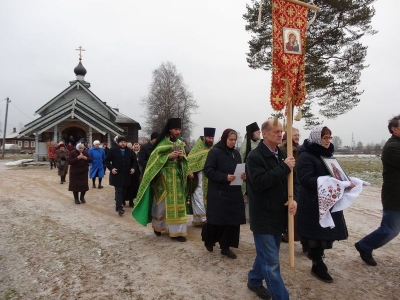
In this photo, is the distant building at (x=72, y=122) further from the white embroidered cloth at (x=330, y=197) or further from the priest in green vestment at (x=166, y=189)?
the white embroidered cloth at (x=330, y=197)

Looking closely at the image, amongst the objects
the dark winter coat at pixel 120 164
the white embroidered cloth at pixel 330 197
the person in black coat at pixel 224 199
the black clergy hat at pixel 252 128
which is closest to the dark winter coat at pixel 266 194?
the white embroidered cloth at pixel 330 197

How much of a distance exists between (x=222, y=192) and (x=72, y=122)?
21759 mm

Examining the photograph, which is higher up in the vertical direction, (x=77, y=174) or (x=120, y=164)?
(x=120, y=164)

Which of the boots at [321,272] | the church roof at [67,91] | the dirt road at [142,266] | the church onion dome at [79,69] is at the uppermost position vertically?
the church onion dome at [79,69]

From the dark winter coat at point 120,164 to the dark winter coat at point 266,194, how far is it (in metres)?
5.01

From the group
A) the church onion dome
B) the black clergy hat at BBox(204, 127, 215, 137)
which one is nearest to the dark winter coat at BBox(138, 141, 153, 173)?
the black clergy hat at BBox(204, 127, 215, 137)

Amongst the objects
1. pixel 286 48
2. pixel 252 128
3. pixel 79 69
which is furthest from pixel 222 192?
pixel 79 69

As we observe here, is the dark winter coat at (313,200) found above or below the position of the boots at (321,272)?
above

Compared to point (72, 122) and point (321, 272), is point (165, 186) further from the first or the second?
point (72, 122)

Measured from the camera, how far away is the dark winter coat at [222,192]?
4.39 meters

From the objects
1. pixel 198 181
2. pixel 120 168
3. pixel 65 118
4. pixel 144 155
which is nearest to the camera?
pixel 198 181

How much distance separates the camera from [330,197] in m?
3.37

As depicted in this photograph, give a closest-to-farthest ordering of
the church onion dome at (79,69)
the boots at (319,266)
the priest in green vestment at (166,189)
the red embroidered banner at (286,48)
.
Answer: the red embroidered banner at (286,48) → the boots at (319,266) → the priest in green vestment at (166,189) → the church onion dome at (79,69)

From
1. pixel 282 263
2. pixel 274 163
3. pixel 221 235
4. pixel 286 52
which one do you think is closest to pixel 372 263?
pixel 282 263
